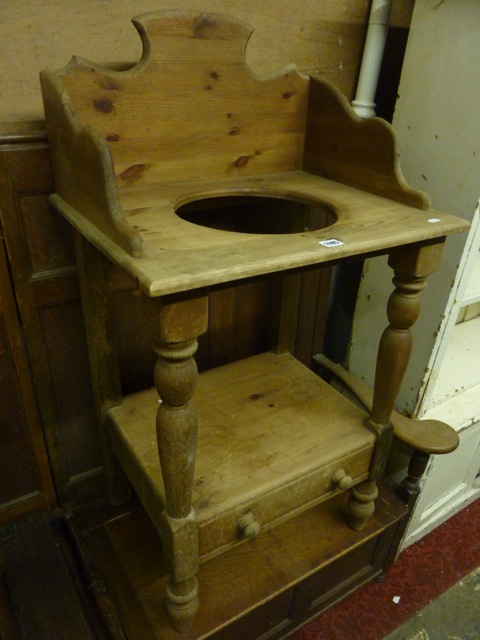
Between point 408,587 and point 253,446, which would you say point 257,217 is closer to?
point 253,446

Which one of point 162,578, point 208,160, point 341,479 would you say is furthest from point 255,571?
point 208,160

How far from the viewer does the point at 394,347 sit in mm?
1035

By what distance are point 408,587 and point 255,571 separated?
0.59 meters

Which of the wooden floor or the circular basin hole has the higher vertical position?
the circular basin hole

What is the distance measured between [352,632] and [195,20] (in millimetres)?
1509

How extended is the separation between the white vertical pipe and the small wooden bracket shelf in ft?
0.77

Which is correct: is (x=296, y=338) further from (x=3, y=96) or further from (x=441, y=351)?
(x=3, y=96)

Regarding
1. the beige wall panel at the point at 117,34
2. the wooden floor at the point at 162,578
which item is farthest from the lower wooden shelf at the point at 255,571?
the beige wall panel at the point at 117,34

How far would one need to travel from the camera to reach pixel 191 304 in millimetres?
649

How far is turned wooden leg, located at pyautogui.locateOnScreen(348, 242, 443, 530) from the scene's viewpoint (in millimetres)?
920

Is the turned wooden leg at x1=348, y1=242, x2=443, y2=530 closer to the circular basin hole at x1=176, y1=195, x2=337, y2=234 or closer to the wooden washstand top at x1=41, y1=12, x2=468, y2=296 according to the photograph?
the wooden washstand top at x1=41, y1=12, x2=468, y2=296

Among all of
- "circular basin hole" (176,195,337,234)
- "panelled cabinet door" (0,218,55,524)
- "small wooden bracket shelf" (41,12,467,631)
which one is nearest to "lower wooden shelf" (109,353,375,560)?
"small wooden bracket shelf" (41,12,467,631)

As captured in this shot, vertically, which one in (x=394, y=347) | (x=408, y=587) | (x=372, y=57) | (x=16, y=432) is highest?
(x=372, y=57)

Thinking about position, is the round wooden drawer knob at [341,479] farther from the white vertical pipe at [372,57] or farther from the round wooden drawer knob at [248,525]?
the white vertical pipe at [372,57]
